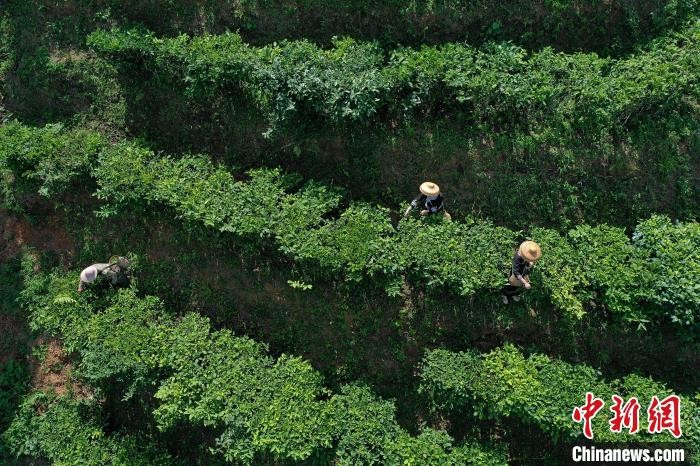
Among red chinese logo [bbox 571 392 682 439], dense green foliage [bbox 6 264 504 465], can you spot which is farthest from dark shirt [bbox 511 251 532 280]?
dense green foliage [bbox 6 264 504 465]

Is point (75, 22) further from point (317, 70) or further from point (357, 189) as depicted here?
point (357, 189)

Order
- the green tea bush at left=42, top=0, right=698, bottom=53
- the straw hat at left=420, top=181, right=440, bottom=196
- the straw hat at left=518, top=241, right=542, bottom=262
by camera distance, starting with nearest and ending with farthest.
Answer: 1. the straw hat at left=518, top=241, right=542, bottom=262
2. the straw hat at left=420, top=181, right=440, bottom=196
3. the green tea bush at left=42, top=0, right=698, bottom=53

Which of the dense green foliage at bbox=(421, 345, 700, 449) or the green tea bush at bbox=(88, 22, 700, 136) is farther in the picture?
the green tea bush at bbox=(88, 22, 700, 136)

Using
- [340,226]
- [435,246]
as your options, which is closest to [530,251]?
[435,246]

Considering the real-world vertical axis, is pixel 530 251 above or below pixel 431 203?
below

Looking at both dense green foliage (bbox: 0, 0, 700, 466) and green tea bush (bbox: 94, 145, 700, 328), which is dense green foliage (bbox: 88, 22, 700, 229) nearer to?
dense green foliage (bbox: 0, 0, 700, 466)

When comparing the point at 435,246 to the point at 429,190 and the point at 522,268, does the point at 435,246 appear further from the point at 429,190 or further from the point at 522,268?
the point at 522,268
